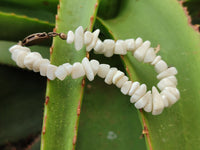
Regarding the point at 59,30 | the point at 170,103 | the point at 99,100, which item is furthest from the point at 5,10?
the point at 170,103

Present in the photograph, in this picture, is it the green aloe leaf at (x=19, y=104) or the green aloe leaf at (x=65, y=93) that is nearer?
the green aloe leaf at (x=65, y=93)

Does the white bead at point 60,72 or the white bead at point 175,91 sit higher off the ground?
the white bead at point 60,72

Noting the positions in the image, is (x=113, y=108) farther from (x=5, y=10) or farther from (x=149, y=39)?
(x=5, y=10)

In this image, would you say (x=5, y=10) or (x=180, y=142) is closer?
(x=180, y=142)

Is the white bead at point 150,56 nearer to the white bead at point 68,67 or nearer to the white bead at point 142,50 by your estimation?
the white bead at point 142,50

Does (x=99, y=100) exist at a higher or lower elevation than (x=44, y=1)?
lower

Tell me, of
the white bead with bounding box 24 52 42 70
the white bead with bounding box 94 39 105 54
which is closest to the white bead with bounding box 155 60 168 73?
the white bead with bounding box 94 39 105 54

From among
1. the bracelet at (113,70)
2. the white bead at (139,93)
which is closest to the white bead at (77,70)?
the bracelet at (113,70)

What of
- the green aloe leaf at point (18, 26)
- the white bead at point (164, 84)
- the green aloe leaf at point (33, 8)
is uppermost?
the green aloe leaf at point (33, 8)
